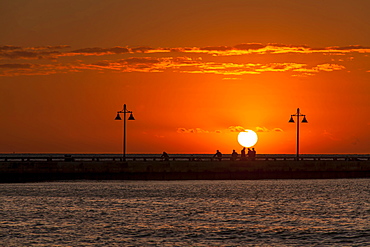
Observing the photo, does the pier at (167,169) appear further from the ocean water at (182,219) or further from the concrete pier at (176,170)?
the ocean water at (182,219)

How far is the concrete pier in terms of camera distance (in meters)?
62.2

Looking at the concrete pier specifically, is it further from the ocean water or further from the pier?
the ocean water

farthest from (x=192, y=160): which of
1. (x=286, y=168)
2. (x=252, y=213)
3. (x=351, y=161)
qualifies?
(x=252, y=213)

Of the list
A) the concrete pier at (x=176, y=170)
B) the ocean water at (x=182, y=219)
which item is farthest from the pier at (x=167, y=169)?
the ocean water at (x=182, y=219)

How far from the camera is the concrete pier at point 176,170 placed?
62250mm

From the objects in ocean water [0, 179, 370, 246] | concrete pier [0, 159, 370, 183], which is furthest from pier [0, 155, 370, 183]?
ocean water [0, 179, 370, 246]

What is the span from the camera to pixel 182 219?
38438 millimetres

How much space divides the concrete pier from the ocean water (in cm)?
388

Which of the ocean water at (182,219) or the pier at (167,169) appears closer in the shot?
the ocean water at (182,219)

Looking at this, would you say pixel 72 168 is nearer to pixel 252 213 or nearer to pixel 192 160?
pixel 192 160

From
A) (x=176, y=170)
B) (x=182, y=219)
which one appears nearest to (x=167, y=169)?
(x=176, y=170)

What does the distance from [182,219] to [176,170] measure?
1125 inches

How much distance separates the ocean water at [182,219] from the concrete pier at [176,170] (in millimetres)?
3885

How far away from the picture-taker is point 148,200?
166 feet
